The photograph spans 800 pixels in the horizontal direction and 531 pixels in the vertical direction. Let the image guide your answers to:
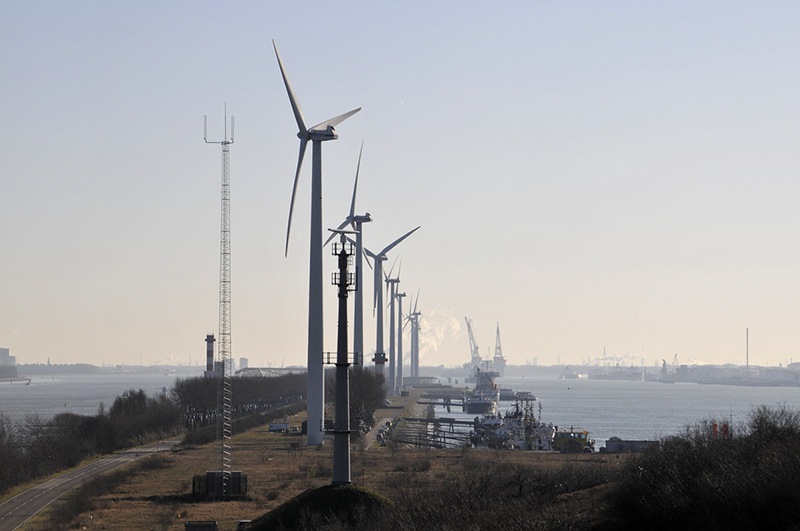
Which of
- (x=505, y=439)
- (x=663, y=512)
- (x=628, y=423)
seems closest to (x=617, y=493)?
(x=663, y=512)

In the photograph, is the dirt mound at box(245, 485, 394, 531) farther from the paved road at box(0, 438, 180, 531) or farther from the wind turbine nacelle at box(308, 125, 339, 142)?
the wind turbine nacelle at box(308, 125, 339, 142)

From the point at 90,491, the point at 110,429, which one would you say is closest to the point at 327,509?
the point at 90,491

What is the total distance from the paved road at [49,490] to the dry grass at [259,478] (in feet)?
5.84

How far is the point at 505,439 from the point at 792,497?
347ft

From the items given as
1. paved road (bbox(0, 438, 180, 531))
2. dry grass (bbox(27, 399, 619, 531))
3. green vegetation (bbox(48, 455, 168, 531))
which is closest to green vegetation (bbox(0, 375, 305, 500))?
paved road (bbox(0, 438, 180, 531))

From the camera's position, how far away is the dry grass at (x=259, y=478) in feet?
188

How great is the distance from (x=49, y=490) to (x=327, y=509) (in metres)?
38.5

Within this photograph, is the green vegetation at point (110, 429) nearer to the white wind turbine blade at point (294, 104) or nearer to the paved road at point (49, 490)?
the paved road at point (49, 490)

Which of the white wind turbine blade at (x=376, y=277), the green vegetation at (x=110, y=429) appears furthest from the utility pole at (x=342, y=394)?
the white wind turbine blade at (x=376, y=277)

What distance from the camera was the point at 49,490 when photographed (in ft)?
242

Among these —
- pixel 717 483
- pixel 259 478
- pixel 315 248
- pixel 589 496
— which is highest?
pixel 315 248

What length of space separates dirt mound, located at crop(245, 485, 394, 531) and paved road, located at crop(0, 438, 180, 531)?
2081 cm

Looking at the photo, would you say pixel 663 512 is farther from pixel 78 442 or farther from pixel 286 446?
pixel 78 442

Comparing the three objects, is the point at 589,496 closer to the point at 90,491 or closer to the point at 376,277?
the point at 90,491
